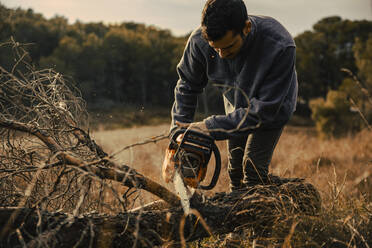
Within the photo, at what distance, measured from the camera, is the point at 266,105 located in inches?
85.6

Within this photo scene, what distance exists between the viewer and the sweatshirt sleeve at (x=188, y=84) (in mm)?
2678

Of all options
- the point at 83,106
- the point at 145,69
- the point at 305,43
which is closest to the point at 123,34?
the point at 145,69

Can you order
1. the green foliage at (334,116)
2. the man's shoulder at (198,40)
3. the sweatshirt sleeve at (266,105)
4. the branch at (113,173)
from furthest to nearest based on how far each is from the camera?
the green foliage at (334,116), the man's shoulder at (198,40), the sweatshirt sleeve at (266,105), the branch at (113,173)

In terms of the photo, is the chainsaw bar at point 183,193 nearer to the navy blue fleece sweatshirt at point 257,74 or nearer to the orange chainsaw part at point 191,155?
the orange chainsaw part at point 191,155

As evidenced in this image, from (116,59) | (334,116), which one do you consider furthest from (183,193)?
(116,59)

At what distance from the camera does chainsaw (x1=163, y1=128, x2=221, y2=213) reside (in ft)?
6.53

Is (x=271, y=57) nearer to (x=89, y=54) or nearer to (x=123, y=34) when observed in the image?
(x=89, y=54)

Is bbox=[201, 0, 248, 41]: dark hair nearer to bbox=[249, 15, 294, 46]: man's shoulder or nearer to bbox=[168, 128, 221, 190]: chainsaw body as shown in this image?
bbox=[249, 15, 294, 46]: man's shoulder

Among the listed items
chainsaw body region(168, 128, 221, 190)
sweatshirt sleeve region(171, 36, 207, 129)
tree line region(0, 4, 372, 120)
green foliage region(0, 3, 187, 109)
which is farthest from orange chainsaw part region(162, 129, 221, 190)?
green foliage region(0, 3, 187, 109)

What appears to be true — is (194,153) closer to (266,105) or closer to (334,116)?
(266,105)

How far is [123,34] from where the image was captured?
113ft

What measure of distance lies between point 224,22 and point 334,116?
48.9 feet

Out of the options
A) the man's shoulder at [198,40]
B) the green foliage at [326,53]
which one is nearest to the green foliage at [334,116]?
the green foliage at [326,53]

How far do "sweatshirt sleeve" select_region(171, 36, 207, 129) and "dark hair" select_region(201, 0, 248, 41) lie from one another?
1.80ft
